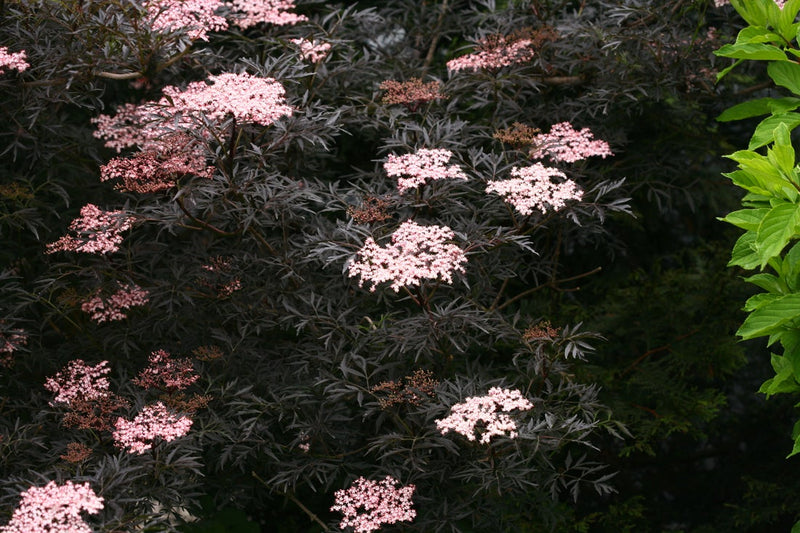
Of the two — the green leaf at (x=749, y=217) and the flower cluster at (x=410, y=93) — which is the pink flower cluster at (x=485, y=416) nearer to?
the green leaf at (x=749, y=217)

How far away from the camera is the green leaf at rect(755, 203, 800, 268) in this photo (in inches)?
85.6

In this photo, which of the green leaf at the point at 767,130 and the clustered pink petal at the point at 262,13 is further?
the clustered pink petal at the point at 262,13

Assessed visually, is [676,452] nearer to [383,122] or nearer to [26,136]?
[383,122]

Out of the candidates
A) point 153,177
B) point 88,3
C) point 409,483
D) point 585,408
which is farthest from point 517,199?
point 88,3

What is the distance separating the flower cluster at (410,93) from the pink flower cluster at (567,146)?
50 cm

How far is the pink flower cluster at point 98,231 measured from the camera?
3.28 meters

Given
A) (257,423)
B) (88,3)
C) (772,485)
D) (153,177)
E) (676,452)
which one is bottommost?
(676,452)

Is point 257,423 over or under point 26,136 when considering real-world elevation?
under

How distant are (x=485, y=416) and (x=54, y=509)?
139 cm

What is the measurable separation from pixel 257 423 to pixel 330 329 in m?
0.48

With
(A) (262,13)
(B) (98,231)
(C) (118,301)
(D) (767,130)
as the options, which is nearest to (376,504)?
(C) (118,301)

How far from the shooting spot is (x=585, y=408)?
322cm

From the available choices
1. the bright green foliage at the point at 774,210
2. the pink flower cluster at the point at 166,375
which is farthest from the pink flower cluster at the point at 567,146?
the pink flower cluster at the point at 166,375

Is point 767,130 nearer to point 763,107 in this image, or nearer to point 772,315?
point 763,107
